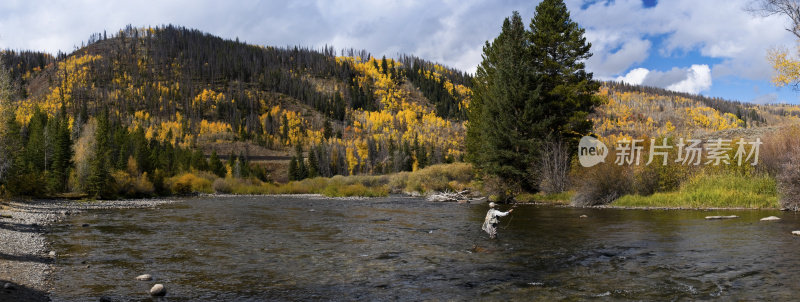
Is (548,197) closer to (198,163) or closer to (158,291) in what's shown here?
(158,291)

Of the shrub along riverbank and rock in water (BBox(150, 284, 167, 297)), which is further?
the shrub along riverbank

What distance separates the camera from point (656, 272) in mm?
11414

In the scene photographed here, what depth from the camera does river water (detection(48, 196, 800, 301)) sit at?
9992mm

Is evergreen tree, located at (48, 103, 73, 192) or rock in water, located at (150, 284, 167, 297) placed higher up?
evergreen tree, located at (48, 103, 73, 192)

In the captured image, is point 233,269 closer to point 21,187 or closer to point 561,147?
point 561,147

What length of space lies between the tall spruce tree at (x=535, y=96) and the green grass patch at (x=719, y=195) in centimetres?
902

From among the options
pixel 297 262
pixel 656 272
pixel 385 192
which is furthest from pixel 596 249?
pixel 385 192

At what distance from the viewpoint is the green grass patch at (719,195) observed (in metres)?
25.8

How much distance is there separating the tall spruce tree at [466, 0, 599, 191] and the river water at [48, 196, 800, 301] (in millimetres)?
15399

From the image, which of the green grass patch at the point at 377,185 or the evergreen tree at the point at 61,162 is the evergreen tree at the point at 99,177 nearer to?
the evergreen tree at the point at 61,162

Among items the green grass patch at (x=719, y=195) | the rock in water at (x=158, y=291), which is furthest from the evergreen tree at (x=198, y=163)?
the rock in water at (x=158, y=291)

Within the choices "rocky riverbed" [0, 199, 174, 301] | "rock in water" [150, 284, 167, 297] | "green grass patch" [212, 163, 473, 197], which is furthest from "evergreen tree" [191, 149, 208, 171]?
"rock in water" [150, 284, 167, 297]

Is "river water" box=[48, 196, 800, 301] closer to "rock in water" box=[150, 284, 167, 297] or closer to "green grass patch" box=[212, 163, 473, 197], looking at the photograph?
"rock in water" box=[150, 284, 167, 297]

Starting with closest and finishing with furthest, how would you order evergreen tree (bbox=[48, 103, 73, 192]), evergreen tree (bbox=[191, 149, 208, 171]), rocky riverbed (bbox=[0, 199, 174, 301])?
rocky riverbed (bbox=[0, 199, 174, 301]) < evergreen tree (bbox=[48, 103, 73, 192]) < evergreen tree (bbox=[191, 149, 208, 171])
